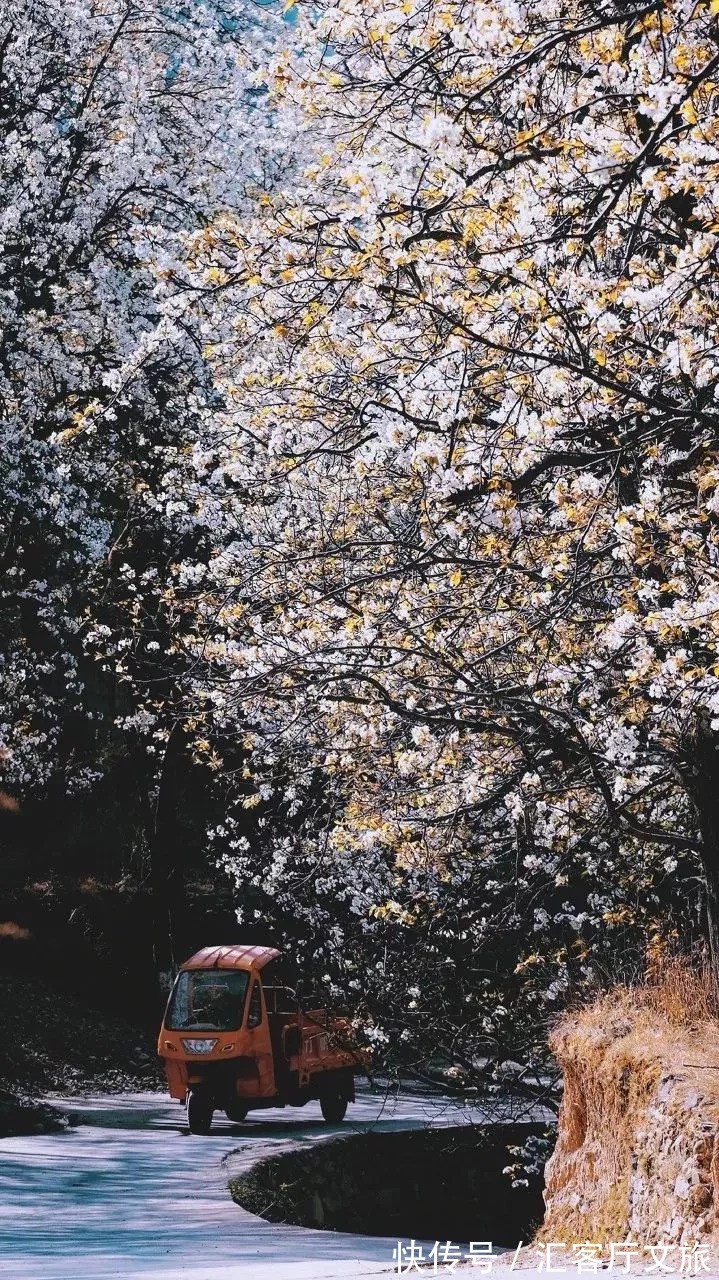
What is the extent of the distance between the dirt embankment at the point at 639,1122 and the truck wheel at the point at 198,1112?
770 centimetres

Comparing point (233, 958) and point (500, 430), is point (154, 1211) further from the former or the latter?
point (500, 430)

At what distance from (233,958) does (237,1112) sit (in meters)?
1.86

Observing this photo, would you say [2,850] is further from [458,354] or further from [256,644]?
[458,354]

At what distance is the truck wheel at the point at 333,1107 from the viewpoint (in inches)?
703

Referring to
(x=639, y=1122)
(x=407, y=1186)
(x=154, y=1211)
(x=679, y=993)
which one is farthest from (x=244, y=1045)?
(x=639, y=1122)

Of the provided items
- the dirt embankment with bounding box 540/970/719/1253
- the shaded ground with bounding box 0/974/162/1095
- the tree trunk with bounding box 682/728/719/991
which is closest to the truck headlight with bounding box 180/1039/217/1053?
the shaded ground with bounding box 0/974/162/1095

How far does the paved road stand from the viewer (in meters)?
9.11

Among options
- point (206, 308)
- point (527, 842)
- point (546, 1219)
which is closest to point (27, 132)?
point (206, 308)

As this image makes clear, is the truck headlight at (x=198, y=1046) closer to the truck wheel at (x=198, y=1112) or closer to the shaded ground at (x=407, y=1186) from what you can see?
the truck wheel at (x=198, y=1112)

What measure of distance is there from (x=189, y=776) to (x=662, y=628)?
75.3 feet

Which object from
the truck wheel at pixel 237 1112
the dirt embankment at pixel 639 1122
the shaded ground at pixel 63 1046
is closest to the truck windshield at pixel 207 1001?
the truck wheel at pixel 237 1112

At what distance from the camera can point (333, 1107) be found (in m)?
17.9

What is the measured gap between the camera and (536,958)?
1227cm

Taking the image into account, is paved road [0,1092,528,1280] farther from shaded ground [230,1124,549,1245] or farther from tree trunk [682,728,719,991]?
tree trunk [682,728,719,991]
